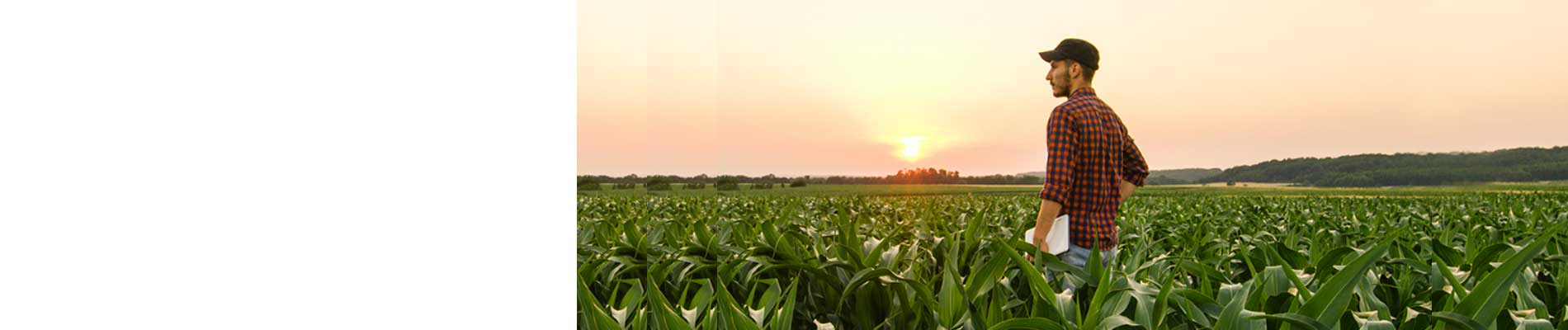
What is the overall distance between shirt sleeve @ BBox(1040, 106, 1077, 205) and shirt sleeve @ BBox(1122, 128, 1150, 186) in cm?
31

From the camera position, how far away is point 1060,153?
1479mm

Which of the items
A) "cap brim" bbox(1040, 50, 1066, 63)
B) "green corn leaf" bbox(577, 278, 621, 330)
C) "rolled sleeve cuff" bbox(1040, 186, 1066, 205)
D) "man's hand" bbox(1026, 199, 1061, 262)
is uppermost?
"cap brim" bbox(1040, 50, 1066, 63)

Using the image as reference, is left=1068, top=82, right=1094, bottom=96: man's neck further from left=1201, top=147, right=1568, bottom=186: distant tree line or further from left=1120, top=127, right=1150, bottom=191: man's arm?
left=1201, top=147, right=1568, bottom=186: distant tree line

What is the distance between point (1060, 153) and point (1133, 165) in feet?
1.26

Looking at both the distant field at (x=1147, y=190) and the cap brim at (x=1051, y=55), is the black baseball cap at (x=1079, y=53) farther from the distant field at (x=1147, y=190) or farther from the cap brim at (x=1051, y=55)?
the distant field at (x=1147, y=190)

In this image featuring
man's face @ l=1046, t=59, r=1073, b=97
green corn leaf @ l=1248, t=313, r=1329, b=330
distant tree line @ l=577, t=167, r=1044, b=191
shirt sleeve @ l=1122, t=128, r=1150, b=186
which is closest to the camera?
green corn leaf @ l=1248, t=313, r=1329, b=330

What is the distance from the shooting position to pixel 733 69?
8.26 feet

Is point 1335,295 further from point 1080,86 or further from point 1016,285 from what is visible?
point 1080,86

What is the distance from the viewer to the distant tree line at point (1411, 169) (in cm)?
384

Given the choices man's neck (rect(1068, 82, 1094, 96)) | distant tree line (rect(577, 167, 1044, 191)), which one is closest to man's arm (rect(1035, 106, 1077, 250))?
man's neck (rect(1068, 82, 1094, 96))

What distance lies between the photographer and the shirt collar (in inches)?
60.9

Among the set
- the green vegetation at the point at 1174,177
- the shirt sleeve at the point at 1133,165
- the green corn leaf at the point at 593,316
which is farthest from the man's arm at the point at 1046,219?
the green vegetation at the point at 1174,177

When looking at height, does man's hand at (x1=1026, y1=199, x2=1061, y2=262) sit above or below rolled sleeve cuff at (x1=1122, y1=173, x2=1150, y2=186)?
below
